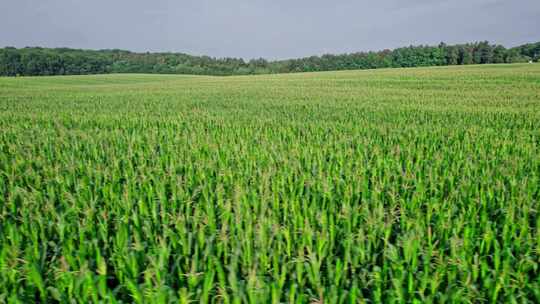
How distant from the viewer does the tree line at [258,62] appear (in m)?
82.6

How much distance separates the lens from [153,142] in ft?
22.2

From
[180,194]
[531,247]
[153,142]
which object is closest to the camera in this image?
[531,247]

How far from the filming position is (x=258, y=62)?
10494cm

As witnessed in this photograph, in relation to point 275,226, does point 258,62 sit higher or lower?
higher

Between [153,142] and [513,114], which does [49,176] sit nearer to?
[153,142]

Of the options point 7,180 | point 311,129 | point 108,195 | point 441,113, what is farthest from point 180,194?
point 441,113

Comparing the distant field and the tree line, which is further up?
the tree line

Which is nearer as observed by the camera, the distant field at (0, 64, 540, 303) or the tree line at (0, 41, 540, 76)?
the distant field at (0, 64, 540, 303)

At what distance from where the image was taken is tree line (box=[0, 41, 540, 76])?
82625 millimetres

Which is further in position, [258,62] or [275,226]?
[258,62]

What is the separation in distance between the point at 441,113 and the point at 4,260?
10968 mm

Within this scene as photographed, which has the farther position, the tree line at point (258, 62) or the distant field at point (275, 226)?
the tree line at point (258, 62)

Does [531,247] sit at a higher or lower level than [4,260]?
lower

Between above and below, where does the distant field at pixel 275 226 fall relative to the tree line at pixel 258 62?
below
